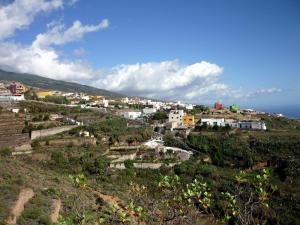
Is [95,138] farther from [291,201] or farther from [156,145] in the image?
[291,201]

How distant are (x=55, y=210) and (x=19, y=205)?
1298 mm

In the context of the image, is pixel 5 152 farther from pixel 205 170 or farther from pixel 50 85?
pixel 50 85

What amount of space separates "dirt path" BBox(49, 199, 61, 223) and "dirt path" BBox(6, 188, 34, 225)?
103cm

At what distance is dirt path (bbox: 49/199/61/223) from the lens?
12.9m

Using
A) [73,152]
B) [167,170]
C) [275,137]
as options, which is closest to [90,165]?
[73,152]

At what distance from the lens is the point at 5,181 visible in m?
16.2

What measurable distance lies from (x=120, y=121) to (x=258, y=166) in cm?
1850

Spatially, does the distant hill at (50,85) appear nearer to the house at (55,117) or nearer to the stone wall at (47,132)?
the house at (55,117)

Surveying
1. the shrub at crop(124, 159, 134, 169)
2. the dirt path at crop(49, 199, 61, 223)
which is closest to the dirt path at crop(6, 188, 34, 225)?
the dirt path at crop(49, 199, 61, 223)

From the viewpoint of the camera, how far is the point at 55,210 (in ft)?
45.1

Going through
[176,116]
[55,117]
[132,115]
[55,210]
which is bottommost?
[55,210]

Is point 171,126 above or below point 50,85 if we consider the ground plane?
below

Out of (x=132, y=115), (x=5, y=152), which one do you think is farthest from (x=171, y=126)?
(x=5, y=152)

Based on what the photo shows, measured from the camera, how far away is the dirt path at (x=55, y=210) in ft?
42.2
